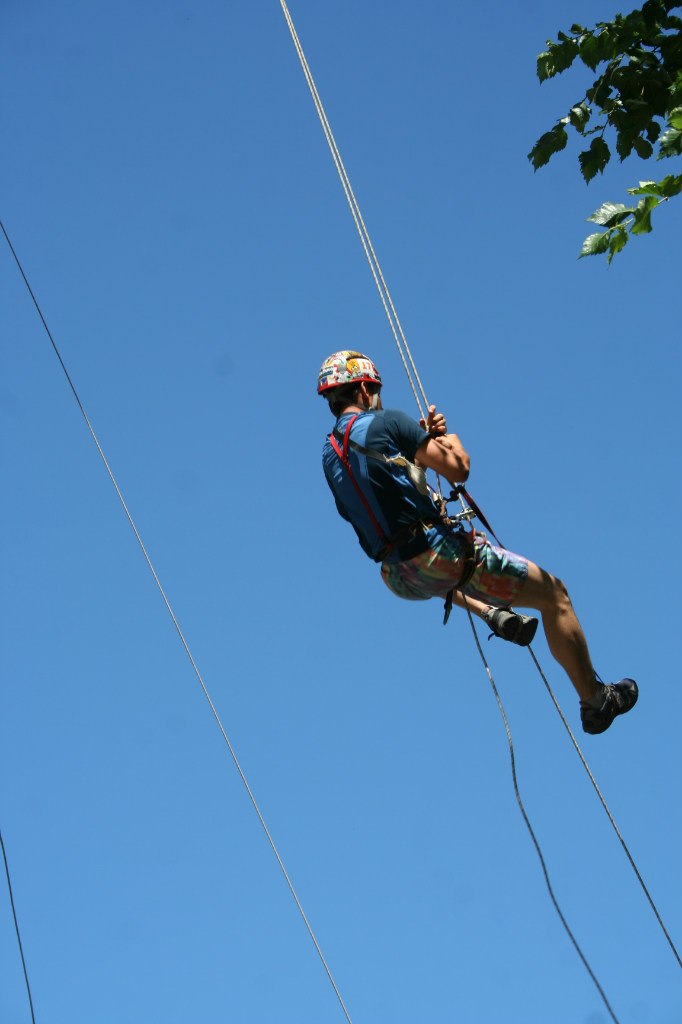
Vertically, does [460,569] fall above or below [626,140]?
below

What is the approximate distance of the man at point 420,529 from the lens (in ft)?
21.1

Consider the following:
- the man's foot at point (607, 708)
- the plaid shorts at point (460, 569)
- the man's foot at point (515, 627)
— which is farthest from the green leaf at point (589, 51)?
the man's foot at point (607, 708)

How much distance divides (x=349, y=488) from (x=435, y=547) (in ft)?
1.47

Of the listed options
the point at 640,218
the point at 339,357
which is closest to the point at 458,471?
the point at 339,357

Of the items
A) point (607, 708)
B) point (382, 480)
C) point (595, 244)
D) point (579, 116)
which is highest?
point (579, 116)

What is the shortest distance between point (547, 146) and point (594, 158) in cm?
24

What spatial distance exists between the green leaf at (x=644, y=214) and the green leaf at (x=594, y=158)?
110cm

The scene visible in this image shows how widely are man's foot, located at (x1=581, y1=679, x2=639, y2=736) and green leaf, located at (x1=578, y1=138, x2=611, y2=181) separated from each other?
2469 millimetres

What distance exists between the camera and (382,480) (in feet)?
21.2

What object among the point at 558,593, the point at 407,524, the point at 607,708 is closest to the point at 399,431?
the point at 407,524

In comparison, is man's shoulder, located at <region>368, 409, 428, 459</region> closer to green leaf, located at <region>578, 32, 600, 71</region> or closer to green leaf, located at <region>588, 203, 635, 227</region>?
green leaf, located at <region>588, 203, 635, 227</region>

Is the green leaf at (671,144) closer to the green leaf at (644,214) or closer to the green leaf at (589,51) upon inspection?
the green leaf at (644,214)

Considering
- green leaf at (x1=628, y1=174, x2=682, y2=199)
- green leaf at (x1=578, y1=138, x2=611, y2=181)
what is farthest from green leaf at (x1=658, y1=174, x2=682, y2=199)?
green leaf at (x1=578, y1=138, x2=611, y2=181)

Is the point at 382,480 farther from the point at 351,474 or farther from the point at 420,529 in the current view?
the point at 420,529
